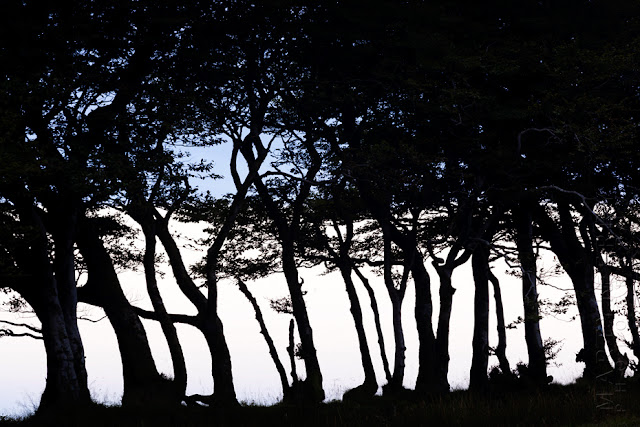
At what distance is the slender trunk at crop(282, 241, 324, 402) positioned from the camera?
2624 cm

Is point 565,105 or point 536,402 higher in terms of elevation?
point 565,105

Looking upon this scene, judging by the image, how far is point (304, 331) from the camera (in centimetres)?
2697

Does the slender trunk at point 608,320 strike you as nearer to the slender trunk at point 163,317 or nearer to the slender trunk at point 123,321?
the slender trunk at point 163,317

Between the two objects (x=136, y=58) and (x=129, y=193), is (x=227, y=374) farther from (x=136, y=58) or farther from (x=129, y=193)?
(x=136, y=58)

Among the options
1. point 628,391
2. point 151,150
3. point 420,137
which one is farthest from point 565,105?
point 151,150

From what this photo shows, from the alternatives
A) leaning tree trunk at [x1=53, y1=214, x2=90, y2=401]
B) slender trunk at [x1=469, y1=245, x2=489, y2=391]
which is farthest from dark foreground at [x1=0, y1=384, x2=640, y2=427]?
slender trunk at [x1=469, y1=245, x2=489, y2=391]

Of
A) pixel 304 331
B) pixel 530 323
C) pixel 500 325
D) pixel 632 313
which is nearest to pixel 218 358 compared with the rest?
pixel 304 331

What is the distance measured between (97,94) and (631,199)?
63.5ft

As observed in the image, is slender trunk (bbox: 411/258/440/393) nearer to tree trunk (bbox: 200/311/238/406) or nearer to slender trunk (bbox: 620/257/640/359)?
tree trunk (bbox: 200/311/238/406)

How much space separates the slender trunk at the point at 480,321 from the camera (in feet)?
89.4

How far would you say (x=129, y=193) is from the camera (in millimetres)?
21719

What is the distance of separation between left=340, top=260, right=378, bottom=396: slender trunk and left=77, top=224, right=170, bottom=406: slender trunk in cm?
902

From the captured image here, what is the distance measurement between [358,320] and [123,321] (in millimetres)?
10130

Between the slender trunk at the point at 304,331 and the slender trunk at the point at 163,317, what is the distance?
421 cm
